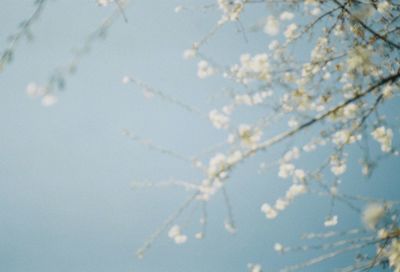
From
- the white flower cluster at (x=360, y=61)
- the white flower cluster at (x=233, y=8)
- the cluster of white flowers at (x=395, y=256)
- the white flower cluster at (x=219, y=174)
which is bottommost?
the cluster of white flowers at (x=395, y=256)

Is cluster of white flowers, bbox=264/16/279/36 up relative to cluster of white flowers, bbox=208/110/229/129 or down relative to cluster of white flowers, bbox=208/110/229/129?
up

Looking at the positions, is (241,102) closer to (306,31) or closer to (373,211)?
(306,31)

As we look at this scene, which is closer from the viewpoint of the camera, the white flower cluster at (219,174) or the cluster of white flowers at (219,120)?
the white flower cluster at (219,174)

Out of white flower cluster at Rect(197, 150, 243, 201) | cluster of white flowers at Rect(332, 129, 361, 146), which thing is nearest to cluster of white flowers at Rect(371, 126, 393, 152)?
cluster of white flowers at Rect(332, 129, 361, 146)

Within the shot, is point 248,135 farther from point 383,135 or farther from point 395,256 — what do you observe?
point 383,135

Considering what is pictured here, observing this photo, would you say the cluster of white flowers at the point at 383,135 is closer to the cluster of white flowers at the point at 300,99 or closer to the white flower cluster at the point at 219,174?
the cluster of white flowers at the point at 300,99

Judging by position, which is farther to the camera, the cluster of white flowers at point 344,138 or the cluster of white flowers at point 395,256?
the cluster of white flowers at point 344,138

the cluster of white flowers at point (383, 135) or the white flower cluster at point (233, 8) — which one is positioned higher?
the white flower cluster at point (233, 8)

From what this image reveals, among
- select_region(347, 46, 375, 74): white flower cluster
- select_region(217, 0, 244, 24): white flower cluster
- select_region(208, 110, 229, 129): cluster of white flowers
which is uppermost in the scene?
select_region(217, 0, 244, 24): white flower cluster

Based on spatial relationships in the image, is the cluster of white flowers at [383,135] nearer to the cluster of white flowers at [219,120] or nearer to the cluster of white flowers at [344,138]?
the cluster of white flowers at [344,138]

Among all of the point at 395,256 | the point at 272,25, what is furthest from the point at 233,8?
the point at 395,256

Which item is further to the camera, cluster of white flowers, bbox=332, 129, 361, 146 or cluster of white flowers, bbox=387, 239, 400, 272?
cluster of white flowers, bbox=332, 129, 361, 146

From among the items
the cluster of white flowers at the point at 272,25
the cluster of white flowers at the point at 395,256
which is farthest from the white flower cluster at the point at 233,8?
the cluster of white flowers at the point at 395,256

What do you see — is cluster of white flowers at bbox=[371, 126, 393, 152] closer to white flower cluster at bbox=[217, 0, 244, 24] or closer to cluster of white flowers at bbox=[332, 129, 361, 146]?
cluster of white flowers at bbox=[332, 129, 361, 146]
